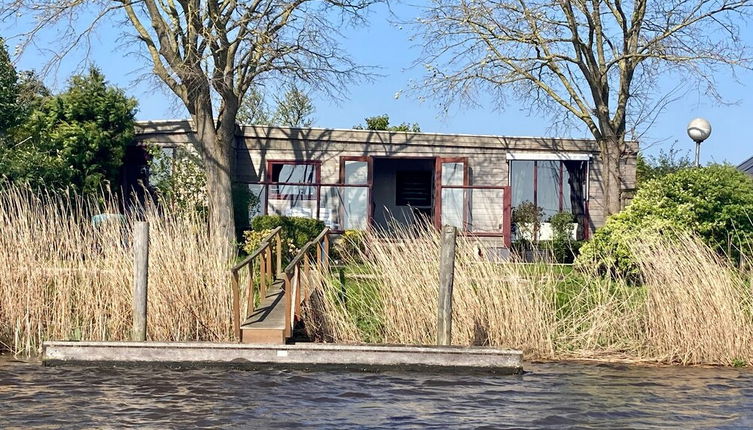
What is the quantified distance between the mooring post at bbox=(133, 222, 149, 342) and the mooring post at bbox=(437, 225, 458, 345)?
3361mm

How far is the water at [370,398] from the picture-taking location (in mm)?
8281

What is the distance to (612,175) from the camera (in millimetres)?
21406

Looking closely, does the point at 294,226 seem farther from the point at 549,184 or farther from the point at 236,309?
the point at 236,309

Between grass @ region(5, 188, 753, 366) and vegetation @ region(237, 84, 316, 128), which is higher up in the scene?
vegetation @ region(237, 84, 316, 128)

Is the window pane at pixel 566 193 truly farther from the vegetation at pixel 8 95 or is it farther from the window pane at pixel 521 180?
the vegetation at pixel 8 95

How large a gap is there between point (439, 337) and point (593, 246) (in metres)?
5.49

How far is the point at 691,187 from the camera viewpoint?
15766 mm

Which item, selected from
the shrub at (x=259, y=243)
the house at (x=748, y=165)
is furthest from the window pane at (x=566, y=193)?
the house at (x=748, y=165)

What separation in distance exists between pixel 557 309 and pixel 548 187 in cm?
1175

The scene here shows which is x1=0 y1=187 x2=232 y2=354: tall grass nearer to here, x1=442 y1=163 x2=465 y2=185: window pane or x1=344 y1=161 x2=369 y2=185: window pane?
x1=344 y1=161 x2=369 y2=185: window pane

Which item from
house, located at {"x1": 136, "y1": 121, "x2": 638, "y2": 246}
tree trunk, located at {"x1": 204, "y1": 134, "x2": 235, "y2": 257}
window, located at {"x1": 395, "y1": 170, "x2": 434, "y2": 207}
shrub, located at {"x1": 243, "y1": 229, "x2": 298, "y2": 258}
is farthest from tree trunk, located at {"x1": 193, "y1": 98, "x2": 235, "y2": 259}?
window, located at {"x1": 395, "y1": 170, "x2": 434, "y2": 207}

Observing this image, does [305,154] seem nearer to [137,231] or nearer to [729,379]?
[137,231]

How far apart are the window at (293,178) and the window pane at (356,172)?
0.70 m

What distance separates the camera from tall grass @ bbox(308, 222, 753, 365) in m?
11.0
